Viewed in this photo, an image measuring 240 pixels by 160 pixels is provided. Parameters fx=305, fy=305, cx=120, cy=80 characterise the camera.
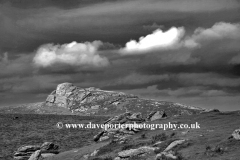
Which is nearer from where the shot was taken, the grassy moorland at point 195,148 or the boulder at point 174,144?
the grassy moorland at point 195,148

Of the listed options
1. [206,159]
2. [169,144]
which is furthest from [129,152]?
[206,159]

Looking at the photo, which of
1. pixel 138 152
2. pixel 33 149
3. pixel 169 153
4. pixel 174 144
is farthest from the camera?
pixel 33 149

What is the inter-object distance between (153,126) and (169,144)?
71.0ft

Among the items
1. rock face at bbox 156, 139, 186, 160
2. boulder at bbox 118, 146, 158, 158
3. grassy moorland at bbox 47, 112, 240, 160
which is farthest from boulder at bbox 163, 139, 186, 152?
boulder at bbox 118, 146, 158, 158

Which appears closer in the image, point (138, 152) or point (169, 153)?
point (169, 153)

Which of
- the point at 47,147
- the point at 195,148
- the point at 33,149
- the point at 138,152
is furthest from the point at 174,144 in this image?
the point at 33,149

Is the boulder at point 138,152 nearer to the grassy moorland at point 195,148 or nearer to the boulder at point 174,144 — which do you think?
the grassy moorland at point 195,148

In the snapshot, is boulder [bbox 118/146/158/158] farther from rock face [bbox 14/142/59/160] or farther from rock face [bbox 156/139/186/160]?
rock face [bbox 14/142/59/160]

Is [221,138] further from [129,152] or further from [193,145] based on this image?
[129,152]

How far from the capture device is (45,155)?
2007 inches

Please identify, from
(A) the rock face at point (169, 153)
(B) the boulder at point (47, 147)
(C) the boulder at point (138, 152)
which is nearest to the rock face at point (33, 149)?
(B) the boulder at point (47, 147)

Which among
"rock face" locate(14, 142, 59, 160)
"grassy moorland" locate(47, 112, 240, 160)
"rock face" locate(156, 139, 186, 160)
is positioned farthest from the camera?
"rock face" locate(14, 142, 59, 160)

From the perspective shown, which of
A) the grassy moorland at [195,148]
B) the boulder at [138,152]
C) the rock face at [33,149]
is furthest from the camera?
the rock face at [33,149]

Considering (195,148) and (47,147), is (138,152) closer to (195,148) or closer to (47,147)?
(195,148)
